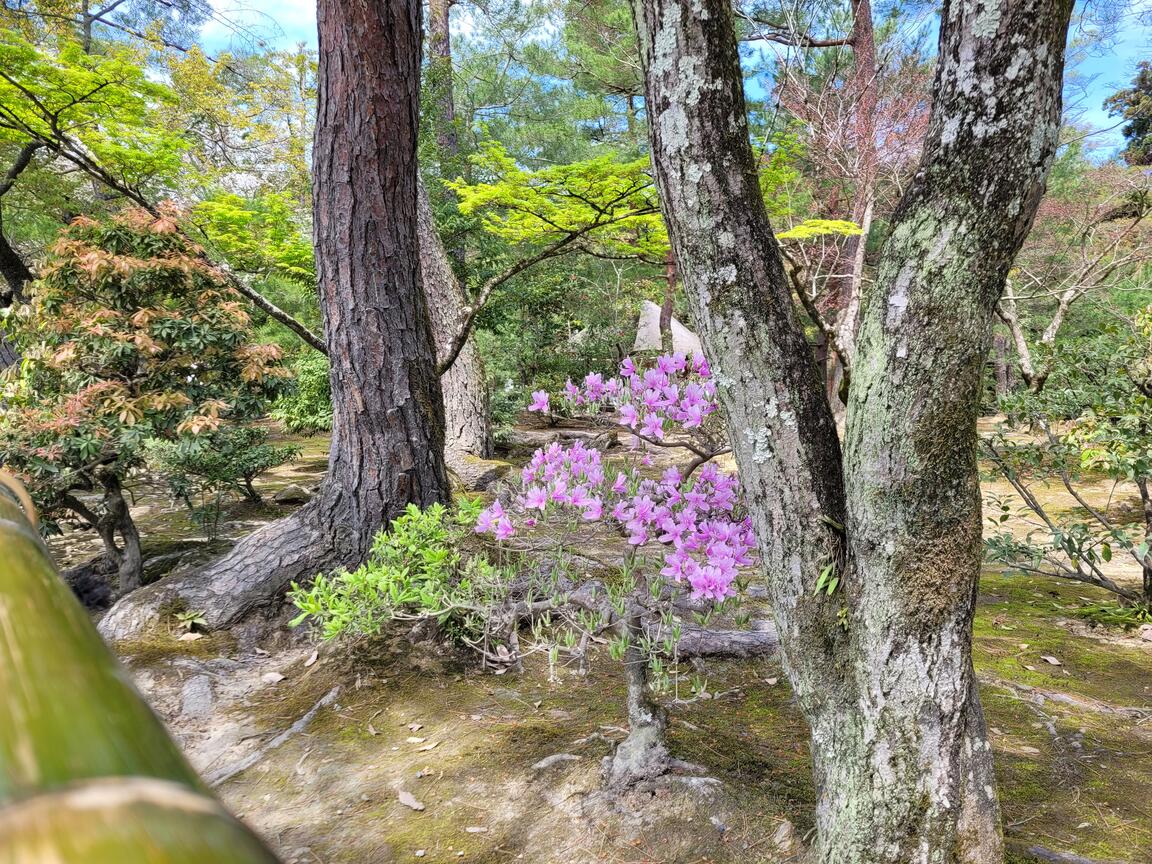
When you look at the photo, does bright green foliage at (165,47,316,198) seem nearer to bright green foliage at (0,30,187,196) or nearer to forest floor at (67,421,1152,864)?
bright green foliage at (0,30,187,196)

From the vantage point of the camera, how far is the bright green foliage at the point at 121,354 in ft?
11.5

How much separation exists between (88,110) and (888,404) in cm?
514

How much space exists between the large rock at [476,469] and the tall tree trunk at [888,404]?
187 inches

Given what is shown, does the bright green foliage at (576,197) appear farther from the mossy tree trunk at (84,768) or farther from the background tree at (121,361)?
the mossy tree trunk at (84,768)

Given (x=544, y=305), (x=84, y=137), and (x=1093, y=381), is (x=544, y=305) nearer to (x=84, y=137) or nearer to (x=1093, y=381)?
(x=84, y=137)

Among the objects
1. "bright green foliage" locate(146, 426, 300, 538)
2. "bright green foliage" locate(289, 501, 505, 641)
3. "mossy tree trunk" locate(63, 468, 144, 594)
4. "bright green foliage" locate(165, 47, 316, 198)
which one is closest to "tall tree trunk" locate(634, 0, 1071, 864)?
"bright green foliage" locate(289, 501, 505, 641)

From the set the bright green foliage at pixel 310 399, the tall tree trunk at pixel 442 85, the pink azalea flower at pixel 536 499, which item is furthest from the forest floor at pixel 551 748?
the tall tree trunk at pixel 442 85

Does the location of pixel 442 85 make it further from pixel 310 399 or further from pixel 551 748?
pixel 551 748

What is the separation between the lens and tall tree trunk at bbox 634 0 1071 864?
1210mm

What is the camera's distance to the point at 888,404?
1.30 metres

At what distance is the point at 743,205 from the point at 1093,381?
9.50 ft

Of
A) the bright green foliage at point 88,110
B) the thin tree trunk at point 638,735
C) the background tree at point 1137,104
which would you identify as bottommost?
the thin tree trunk at point 638,735

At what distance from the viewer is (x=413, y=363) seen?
10.3 ft

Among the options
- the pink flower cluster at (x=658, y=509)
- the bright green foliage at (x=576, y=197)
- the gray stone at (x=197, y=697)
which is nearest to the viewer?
the pink flower cluster at (x=658, y=509)
